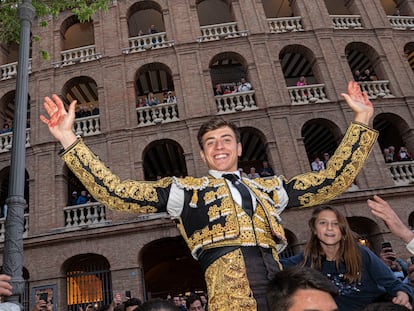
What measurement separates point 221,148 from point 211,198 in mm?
384

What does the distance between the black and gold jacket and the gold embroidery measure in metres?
0.11

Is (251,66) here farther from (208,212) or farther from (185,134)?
(208,212)

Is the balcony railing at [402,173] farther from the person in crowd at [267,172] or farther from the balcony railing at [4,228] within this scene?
the balcony railing at [4,228]

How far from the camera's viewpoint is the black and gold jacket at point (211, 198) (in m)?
2.28

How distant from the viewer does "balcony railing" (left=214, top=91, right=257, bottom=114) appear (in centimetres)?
1413

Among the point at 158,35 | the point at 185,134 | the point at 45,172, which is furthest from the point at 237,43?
the point at 45,172

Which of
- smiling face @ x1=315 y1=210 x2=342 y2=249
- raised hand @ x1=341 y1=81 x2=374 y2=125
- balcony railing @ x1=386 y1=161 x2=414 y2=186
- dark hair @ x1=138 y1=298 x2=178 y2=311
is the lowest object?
dark hair @ x1=138 y1=298 x2=178 y2=311

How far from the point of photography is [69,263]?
12.9 meters

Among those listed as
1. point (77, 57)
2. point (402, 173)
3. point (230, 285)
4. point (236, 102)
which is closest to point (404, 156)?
point (402, 173)

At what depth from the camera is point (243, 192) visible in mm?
2469

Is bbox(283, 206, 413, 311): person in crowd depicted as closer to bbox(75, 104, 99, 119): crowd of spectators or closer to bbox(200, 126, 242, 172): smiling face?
bbox(200, 126, 242, 172): smiling face

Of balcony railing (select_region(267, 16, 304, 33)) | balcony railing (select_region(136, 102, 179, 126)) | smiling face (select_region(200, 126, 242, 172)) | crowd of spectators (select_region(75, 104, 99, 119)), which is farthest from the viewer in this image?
balcony railing (select_region(267, 16, 304, 33))

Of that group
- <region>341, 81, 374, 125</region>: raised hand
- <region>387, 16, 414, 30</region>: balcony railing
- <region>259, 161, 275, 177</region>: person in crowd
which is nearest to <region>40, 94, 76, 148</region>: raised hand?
<region>341, 81, 374, 125</region>: raised hand

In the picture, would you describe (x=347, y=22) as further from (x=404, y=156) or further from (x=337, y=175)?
(x=337, y=175)
